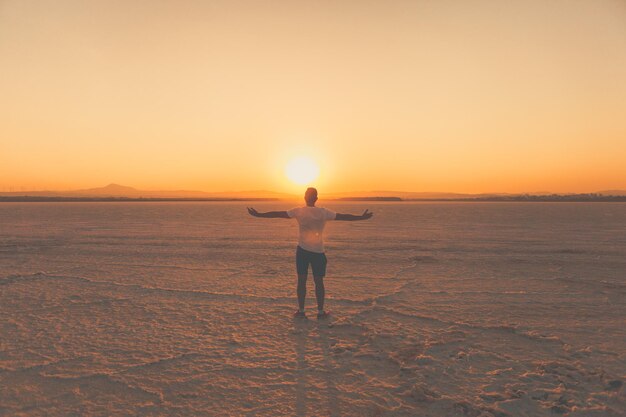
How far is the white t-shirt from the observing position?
5910mm

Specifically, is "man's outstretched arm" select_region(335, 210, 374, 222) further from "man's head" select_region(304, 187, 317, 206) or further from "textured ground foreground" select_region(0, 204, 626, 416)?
"textured ground foreground" select_region(0, 204, 626, 416)

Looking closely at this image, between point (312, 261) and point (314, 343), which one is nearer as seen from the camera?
point (314, 343)

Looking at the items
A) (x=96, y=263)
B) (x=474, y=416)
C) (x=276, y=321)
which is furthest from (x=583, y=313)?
(x=96, y=263)

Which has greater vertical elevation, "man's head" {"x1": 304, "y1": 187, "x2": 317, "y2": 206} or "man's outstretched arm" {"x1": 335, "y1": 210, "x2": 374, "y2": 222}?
"man's head" {"x1": 304, "y1": 187, "x2": 317, "y2": 206}

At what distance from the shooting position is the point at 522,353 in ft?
15.8

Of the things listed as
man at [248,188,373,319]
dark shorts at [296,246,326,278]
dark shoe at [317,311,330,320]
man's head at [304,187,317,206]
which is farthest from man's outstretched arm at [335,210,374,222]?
dark shoe at [317,311,330,320]

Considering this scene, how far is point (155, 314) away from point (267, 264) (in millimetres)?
5275

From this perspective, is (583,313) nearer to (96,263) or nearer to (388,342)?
(388,342)

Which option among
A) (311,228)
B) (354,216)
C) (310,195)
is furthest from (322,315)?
(310,195)

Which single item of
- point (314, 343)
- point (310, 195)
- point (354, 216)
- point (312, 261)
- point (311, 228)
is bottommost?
point (314, 343)

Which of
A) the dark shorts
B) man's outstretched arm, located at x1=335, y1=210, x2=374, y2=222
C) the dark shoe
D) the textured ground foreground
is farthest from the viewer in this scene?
the dark shoe

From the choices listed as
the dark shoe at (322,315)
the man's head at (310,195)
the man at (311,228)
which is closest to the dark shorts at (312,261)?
the man at (311,228)

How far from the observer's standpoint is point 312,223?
5.92m

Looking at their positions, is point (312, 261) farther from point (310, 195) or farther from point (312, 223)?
point (310, 195)
